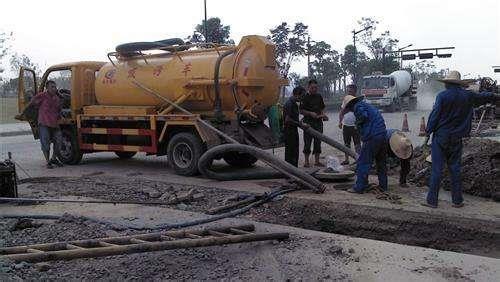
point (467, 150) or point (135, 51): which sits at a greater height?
point (135, 51)

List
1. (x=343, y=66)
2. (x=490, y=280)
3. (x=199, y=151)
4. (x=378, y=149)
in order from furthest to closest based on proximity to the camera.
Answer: (x=343, y=66), (x=199, y=151), (x=378, y=149), (x=490, y=280)

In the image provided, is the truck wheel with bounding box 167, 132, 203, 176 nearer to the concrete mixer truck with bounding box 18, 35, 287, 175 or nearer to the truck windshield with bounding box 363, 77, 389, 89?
the concrete mixer truck with bounding box 18, 35, 287, 175

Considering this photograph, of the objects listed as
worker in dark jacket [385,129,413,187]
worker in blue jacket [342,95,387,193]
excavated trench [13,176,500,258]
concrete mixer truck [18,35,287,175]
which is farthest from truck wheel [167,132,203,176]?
worker in dark jacket [385,129,413,187]

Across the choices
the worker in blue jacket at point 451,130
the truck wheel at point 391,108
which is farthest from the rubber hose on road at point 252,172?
the truck wheel at point 391,108

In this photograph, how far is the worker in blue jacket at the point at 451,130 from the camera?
6.75 meters

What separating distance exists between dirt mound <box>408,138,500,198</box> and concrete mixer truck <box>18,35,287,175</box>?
2869 mm

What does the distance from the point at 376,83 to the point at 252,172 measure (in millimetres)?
28608

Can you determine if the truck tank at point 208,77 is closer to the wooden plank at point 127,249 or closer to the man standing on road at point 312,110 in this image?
the man standing on road at point 312,110

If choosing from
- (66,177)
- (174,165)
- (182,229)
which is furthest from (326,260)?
(66,177)

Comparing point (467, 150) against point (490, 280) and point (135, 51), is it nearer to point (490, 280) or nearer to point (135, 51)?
point (490, 280)

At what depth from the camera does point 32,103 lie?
1112 centimetres

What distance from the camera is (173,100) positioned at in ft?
33.4

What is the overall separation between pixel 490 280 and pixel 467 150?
180 inches

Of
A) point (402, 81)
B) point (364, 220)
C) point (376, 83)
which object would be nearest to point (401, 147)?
point (364, 220)
